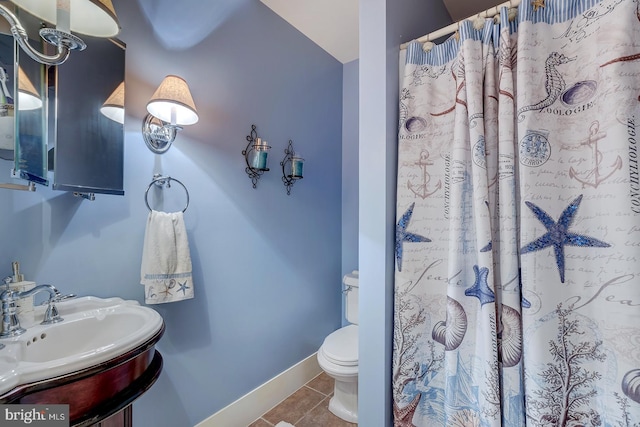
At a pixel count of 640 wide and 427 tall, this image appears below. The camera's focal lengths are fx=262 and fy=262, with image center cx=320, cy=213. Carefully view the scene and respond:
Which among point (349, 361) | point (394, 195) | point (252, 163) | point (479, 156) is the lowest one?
point (349, 361)

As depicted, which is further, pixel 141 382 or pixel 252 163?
pixel 252 163

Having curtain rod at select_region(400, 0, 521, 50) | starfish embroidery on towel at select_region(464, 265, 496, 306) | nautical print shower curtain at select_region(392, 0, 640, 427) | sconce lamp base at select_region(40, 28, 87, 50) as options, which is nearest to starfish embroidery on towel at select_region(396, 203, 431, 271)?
nautical print shower curtain at select_region(392, 0, 640, 427)

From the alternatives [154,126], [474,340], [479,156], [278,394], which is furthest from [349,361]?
[154,126]

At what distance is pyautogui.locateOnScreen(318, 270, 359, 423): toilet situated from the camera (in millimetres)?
1596

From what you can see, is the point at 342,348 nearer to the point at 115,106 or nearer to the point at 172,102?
the point at 172,102

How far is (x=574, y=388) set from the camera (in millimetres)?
816

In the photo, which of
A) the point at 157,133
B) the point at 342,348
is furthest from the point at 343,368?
the point at 157,133

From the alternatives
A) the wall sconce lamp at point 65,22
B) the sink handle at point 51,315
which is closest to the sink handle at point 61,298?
the sink handle at point 51,315

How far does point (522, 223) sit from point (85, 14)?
1.66 metres

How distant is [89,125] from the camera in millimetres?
1103

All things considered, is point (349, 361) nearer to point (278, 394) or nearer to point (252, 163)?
point (278, 394)

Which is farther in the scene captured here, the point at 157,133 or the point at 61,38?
the point at 157,133

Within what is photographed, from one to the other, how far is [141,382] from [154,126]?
1.11 m

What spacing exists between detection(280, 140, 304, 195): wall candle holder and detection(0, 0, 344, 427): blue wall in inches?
2.3
